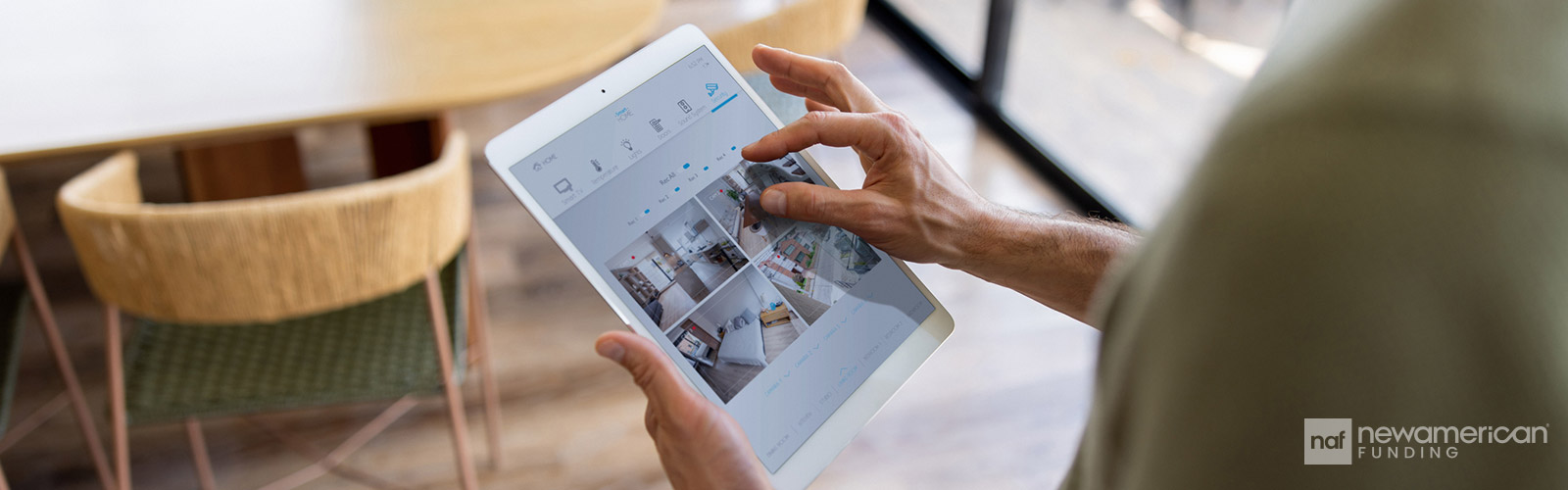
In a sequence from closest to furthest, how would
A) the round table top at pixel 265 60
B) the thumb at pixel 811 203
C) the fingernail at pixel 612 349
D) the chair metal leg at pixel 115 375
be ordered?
1. the fingernail at pixel 612 349
2. the thumb at pixel 811 203
3. the chair metal leg at pixel 115 375
4. the round table top at pixel 265 60

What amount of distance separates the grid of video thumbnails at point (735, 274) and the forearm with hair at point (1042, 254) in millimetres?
120

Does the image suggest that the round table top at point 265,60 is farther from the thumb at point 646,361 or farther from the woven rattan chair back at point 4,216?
the thumb at point 646,361

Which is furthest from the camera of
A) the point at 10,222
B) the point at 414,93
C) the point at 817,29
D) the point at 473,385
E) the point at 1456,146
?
the point at 473,385

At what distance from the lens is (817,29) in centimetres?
182

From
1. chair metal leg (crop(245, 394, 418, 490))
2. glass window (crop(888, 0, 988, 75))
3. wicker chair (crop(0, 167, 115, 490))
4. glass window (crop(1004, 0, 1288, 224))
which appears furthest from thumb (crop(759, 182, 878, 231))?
glass window (crop(888, 0, 988, 75))

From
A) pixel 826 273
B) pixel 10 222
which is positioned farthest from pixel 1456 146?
pixel 10 222

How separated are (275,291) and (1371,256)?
4.10 feet

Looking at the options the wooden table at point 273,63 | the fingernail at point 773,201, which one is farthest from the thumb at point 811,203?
Result: the wooden table at point 273,63

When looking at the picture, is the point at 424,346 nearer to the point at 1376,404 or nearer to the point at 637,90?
the point at 637,90

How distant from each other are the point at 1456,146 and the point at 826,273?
2.09 feet

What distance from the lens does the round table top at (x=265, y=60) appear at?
1496 mm

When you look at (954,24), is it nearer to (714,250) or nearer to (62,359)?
(62,359)

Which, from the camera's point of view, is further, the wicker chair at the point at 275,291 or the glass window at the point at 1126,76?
the glass window at the point at 1126,76

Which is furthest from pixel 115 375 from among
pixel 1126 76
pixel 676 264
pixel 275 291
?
pixel 1126 76
